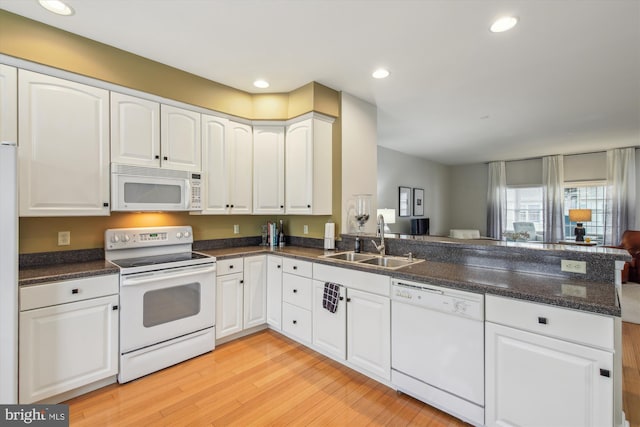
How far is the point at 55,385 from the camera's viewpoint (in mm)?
1919

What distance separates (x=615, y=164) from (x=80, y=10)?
8775 millimetres

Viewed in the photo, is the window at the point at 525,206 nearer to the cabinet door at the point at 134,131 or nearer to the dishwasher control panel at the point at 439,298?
the dishwasher control panel at the point at 439,298

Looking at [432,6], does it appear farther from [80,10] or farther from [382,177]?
[382,177]

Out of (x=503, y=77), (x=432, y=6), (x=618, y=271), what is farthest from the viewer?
(x=503, y=77)

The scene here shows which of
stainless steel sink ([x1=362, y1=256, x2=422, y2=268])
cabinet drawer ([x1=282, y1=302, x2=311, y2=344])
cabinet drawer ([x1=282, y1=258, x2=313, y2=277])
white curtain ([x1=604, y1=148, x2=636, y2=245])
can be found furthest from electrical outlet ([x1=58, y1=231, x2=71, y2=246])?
white curtain ([x1=604, y1=148, x2=636, y2=245])

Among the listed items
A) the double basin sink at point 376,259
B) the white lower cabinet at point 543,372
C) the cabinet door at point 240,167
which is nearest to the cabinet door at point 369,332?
the double basin sink at point 376,259

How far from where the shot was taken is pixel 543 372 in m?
1.47

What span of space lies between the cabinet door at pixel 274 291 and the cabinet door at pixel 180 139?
1206 mm

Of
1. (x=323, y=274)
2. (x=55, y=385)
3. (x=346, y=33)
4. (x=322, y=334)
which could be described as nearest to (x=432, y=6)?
(x=346, y=33)

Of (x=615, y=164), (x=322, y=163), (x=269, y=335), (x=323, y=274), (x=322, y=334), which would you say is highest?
(x=615, y=164)

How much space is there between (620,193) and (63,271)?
893cm

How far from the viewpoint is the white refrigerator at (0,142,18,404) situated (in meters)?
1.63

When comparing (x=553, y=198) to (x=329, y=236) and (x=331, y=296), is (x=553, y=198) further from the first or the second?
(x=331, y=296)

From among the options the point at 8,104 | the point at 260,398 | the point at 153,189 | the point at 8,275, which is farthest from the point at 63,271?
the point at 260,398
